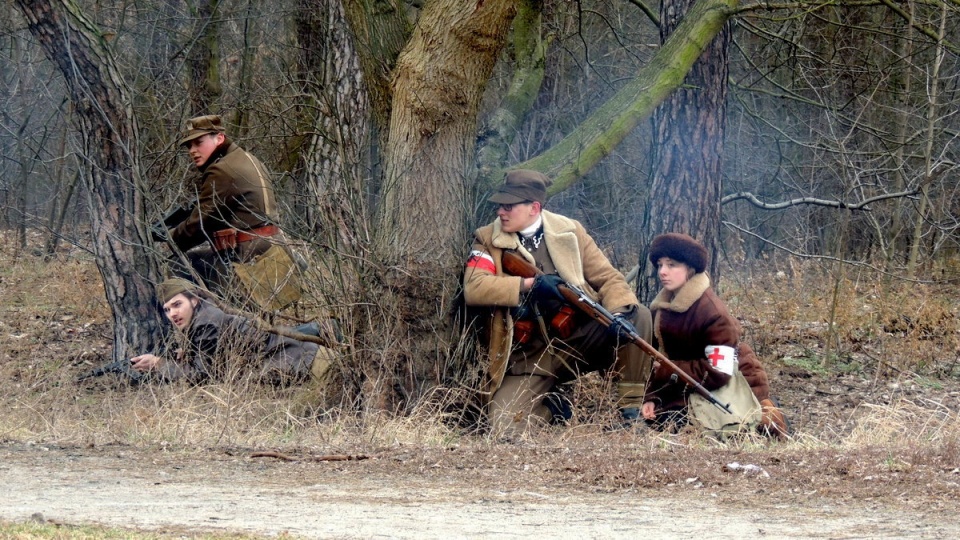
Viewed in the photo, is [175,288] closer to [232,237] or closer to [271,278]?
[271,278]

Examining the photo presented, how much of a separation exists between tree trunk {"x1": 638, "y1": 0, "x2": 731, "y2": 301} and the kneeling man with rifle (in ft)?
5.97

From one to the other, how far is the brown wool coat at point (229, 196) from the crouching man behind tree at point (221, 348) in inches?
24.8

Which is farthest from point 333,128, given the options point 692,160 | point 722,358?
point 722,358

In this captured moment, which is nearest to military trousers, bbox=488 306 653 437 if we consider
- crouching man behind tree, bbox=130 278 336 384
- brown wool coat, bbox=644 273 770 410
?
brown wool coat, bbox=644 273 770 410

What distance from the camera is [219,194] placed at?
879cm

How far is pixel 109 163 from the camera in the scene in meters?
9.27

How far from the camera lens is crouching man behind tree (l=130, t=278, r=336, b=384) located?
7844 mm

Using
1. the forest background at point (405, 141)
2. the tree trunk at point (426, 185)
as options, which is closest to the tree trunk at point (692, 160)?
the forest background at point (405, 141)

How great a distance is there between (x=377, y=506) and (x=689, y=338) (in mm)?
3422

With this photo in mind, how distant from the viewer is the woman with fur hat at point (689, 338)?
24.7 ft

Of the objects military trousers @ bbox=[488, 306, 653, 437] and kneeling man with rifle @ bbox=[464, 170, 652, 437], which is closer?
kneeling man with rifle @ bbox=[464, 170, 652, 437]

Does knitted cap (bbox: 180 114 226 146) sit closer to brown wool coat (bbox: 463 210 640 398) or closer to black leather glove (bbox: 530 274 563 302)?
brown wool coat (bbox: 463 210 640 398)

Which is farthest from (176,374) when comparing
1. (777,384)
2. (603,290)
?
(777,384)

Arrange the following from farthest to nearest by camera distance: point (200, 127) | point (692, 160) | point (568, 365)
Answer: point (692, 160) < point (200, 127) < point (568, 365)
